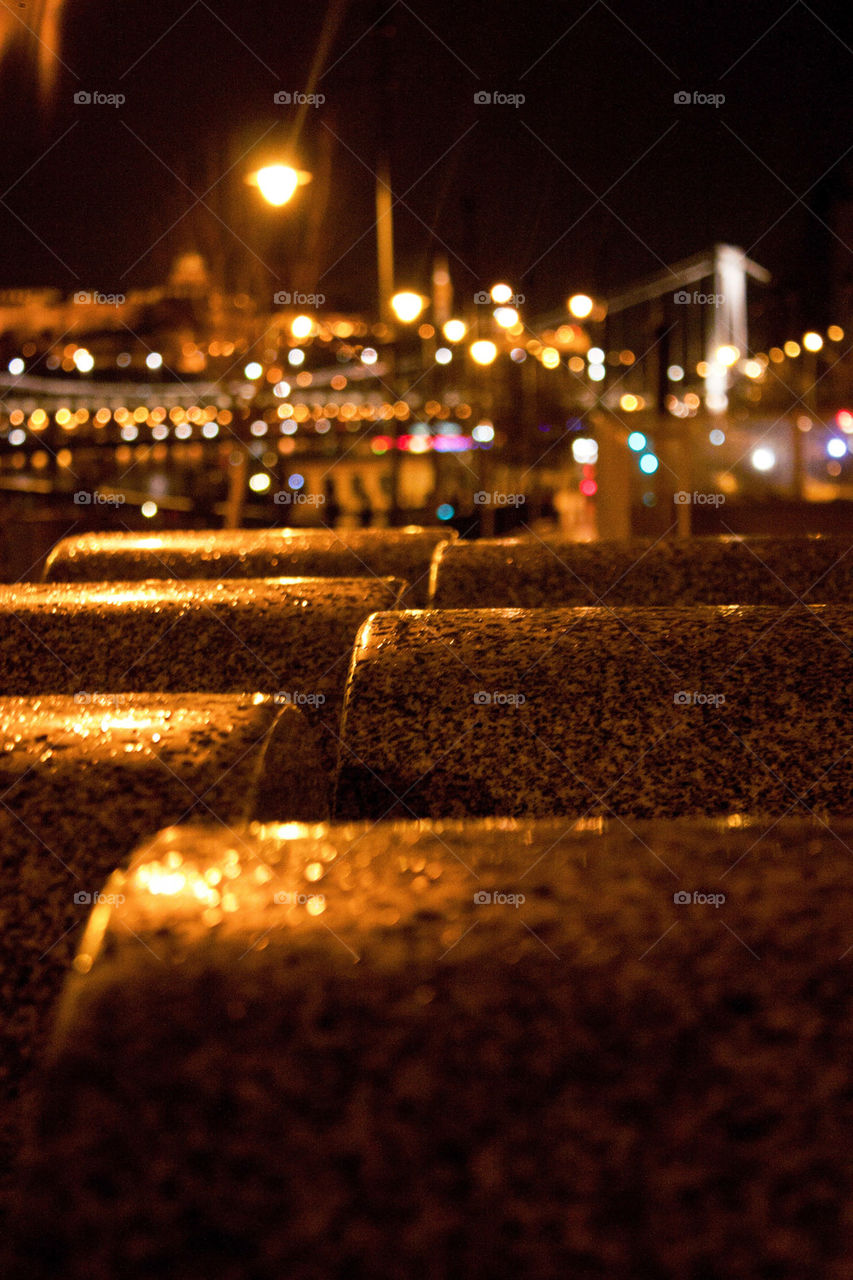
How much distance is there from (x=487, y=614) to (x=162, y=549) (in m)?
2.07

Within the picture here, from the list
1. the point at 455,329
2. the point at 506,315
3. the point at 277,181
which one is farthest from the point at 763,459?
the point at 277,181

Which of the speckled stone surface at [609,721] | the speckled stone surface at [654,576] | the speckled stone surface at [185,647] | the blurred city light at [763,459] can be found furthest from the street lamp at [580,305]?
the speckled stone surface at [609,721]

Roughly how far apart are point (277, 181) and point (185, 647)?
8.13m

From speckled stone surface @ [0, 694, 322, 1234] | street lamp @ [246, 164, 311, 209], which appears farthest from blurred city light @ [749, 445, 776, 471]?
speckled stone surface @ [0, 694, 322, 1234]

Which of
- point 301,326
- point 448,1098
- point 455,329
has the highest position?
point 455,329

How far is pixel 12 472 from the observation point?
44.3 meters

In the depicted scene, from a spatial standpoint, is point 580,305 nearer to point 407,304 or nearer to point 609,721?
point 407,304

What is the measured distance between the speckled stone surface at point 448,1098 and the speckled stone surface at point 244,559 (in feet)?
10.6

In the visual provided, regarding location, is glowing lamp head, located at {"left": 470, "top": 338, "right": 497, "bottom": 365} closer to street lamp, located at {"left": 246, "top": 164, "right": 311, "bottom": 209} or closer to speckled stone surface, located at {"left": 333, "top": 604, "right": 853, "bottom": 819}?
street lamp, located at {"left": 246, "top": 164, "right": 311, "bottom": 209}

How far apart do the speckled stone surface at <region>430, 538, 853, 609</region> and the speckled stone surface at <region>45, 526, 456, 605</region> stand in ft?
1.74

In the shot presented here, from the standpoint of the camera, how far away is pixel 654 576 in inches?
141

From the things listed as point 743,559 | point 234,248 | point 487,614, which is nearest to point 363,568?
point 743,559

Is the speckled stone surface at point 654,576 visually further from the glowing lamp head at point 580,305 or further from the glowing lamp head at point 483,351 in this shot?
the glowing lamp head at point 580,305

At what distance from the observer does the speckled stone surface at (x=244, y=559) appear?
167 inches
